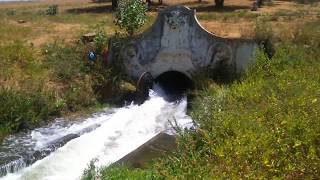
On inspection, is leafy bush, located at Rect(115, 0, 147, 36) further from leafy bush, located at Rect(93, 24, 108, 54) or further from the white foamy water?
the white foamy water

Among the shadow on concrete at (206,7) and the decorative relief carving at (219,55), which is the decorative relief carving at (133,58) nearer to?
the decorative relief carving at (219,55)

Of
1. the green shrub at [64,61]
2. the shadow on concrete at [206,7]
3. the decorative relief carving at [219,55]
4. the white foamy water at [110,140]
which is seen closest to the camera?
the white foamy water at [110,140]

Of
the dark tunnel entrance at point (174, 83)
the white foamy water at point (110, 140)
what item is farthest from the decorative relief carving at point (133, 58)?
the white foamy water at point (110, 140)

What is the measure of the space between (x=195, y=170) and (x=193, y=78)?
1283 centimetres

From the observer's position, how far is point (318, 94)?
1517 centimetres

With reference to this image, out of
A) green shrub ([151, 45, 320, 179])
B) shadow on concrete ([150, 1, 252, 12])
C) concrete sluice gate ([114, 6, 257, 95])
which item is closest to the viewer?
green shrub ([151, 45, 320, 179])

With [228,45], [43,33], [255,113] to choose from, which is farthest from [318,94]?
[43,33]

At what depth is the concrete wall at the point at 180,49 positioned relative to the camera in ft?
75.7

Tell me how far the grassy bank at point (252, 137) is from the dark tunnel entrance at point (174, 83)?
6283mm

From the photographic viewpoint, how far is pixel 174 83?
27062 millimetres

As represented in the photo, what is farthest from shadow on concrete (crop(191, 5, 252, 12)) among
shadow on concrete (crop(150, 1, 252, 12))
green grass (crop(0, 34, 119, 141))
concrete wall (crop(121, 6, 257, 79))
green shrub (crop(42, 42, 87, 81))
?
green shrub (crop(42, 42, 87, 81))

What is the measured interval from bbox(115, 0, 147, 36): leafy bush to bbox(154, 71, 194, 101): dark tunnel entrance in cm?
287

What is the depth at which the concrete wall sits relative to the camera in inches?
908

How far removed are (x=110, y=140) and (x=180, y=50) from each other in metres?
6.82
